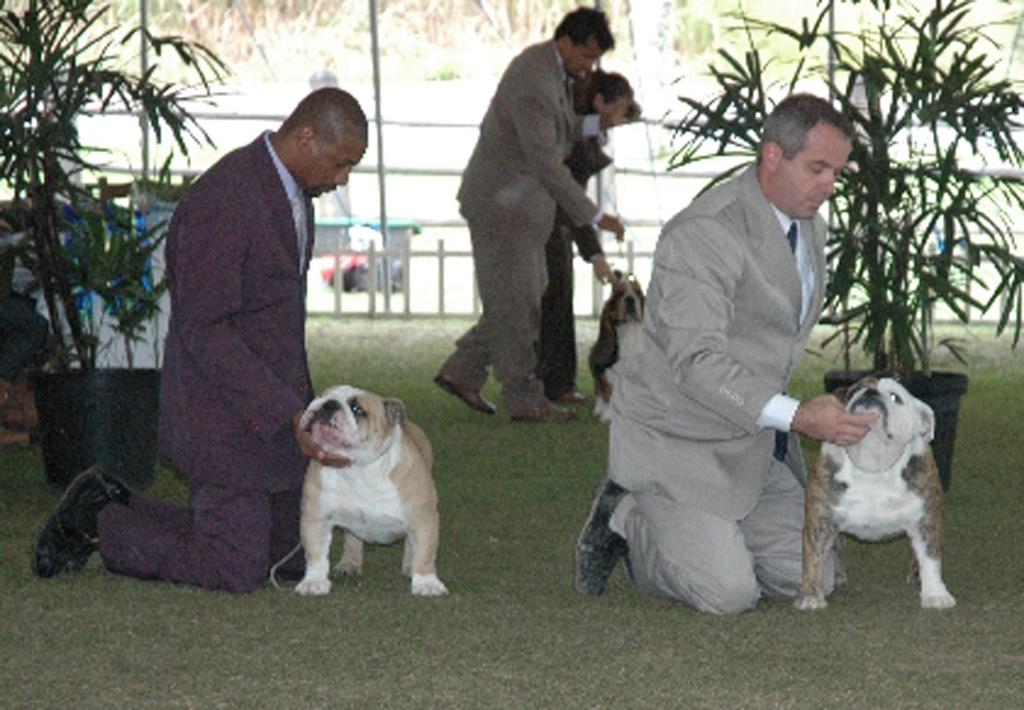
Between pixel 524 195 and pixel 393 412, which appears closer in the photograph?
pixel 393 412

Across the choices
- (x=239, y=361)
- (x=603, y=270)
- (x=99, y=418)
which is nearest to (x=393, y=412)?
(x=239, y=361)

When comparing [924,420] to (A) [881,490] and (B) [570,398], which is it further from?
(B) [570,398]

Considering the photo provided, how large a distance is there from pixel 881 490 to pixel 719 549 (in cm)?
41

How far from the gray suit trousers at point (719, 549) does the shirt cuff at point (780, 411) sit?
424 mm

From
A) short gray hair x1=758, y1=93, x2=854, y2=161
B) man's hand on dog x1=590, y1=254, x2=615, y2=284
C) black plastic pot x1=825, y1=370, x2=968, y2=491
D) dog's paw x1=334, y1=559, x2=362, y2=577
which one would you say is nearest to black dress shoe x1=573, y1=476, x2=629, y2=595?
dog's paw x1=334, y1=559, x2=362, y2=577

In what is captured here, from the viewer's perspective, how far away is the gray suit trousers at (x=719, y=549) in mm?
4648

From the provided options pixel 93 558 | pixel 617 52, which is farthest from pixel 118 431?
pixel 617 52

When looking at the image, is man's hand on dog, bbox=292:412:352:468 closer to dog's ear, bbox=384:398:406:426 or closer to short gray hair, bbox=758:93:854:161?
dog's ear, bbox=384:398:406:426

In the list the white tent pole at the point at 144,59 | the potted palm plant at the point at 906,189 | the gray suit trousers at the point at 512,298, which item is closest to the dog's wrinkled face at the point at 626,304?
the gray suit trousers at the point at 512,298

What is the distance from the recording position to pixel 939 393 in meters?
6.48

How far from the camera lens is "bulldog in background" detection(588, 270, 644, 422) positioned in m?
8.66

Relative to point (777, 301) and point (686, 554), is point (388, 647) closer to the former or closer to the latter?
point (686, 554)

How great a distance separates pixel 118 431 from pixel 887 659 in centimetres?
327

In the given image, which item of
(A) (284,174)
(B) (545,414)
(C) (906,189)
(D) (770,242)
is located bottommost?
(B) (545,414)
